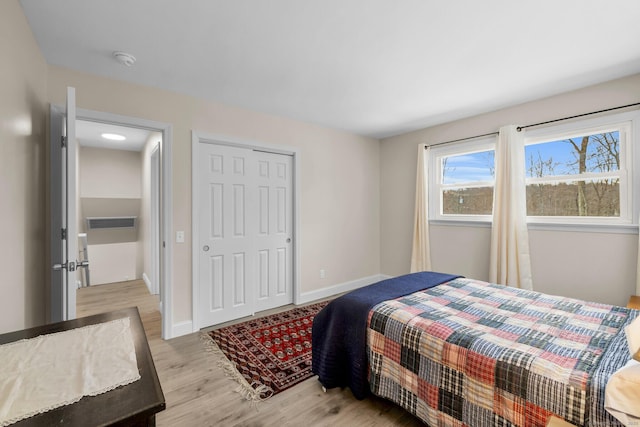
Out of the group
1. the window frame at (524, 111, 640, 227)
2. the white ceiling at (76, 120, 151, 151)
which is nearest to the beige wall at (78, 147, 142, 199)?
the white ceiling at (76, 120, 151, 151)

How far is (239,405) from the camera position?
1902 mm

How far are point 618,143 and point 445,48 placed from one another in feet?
6.66

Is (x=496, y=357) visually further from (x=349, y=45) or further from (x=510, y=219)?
(x=510, y=219)

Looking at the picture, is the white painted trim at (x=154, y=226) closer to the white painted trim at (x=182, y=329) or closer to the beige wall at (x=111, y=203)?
the beige wall at (x=111, y=203)

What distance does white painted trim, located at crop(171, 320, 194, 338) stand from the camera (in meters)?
2.86

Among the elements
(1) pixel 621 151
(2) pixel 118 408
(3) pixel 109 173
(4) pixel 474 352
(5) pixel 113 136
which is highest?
(5) pixel 113 136

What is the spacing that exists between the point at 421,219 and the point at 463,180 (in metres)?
0.74

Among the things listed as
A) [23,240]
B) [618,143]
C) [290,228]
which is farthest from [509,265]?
[23,240]

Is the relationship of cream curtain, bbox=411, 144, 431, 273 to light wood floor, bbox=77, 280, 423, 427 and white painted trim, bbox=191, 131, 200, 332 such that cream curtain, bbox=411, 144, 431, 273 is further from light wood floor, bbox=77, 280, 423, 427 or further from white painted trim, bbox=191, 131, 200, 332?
white painted trim, bbox=191, 131, 200, 332

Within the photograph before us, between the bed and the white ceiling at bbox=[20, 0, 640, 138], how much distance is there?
1809 millimetres

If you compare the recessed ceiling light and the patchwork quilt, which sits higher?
the recessed ceiling light

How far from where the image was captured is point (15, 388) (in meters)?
0.83

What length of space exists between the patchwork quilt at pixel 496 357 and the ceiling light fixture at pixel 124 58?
2.57 metres

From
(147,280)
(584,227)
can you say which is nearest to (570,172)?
(584,227)
